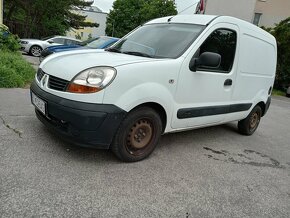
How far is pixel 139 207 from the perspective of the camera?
9.02ft

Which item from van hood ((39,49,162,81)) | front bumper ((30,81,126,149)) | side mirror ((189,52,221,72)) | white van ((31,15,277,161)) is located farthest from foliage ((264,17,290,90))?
front bumper ((30,81,126,149))

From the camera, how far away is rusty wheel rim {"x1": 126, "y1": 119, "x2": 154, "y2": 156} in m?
3.57

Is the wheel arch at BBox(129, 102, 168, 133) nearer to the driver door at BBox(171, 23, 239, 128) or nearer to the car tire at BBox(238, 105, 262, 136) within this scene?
the driver door at BBox(171, 23, 239, 128)

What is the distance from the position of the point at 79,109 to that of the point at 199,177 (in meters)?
1.62

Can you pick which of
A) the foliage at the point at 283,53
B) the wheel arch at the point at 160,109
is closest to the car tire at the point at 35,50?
the wheel arch at the point at 160,109

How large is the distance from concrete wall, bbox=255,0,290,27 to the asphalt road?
26428 millimetres

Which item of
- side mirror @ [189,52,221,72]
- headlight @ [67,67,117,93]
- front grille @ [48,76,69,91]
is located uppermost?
side mirror @ [189,52,221,72]

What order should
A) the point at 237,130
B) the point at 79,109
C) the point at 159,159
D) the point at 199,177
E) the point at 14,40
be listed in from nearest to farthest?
the point at 79,109
the point at 199,177
the point at 159,159
the point at 237,130
the point at 14,40

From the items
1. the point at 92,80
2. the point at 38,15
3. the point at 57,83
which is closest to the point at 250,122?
the point at 92,80

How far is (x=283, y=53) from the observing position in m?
18.9

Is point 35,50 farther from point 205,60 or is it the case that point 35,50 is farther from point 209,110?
point 205,60

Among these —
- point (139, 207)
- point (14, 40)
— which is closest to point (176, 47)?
point (139, 207)

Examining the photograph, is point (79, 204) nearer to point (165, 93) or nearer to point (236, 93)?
point (165, 93)

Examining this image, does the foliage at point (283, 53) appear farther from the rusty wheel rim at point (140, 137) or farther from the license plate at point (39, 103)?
the license plate at point (39, 103)
